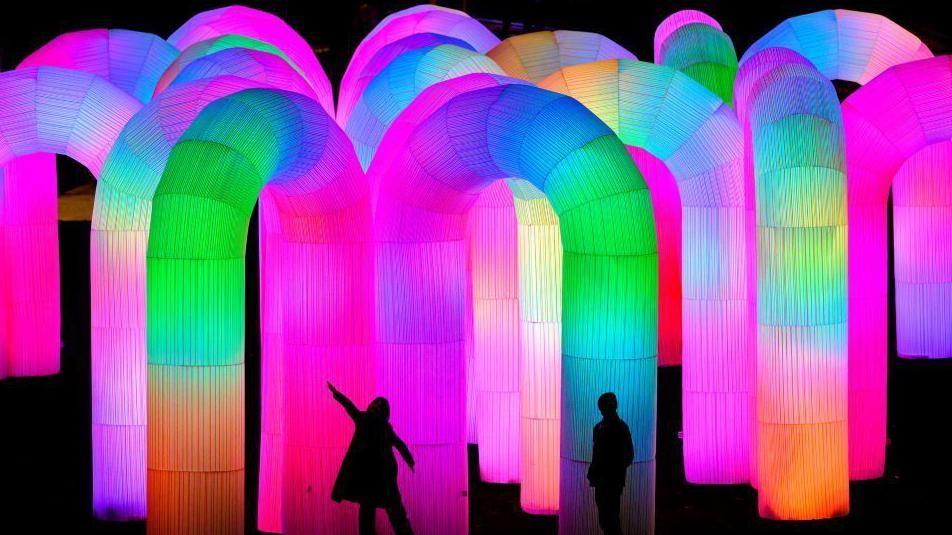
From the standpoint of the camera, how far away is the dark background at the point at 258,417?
44.8 ft

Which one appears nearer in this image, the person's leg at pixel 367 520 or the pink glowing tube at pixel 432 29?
the person's leg at pixel 367 520

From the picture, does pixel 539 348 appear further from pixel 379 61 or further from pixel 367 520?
pixel 379 61

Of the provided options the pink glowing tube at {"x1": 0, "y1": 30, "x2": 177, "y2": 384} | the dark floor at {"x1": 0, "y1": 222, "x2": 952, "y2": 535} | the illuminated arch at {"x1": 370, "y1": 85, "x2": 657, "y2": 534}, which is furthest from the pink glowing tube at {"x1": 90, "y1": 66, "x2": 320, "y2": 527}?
the pink glowing tube at {"x1": 0, "y1": 30, "x2": 177, "y2": 384}

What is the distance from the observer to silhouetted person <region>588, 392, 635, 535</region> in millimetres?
11391

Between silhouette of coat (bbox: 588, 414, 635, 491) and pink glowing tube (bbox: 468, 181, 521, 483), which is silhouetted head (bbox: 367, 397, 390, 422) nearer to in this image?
silhouette of coat (bbox: 588, 414, 635, 491)

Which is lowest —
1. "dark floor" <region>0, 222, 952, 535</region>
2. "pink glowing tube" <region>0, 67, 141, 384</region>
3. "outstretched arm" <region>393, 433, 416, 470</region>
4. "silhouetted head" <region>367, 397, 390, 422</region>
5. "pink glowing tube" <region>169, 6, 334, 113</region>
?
"dark floor" <region>0, 222, 952, 535</region>

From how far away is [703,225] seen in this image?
14.7 meters

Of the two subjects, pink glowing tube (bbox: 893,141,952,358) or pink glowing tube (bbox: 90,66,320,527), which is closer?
pink glowing tube (bbox: 90,66,320,527)

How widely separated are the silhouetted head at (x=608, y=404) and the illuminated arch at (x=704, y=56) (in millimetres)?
6100

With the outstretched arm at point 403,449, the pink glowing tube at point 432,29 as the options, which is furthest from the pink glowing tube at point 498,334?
the pink glowing tube at point 432,29

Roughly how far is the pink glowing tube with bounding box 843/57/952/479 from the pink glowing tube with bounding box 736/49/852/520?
1006 millimetres

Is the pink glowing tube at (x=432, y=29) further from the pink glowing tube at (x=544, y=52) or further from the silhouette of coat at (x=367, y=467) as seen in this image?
the silhouette of coat at (x=367, y=467)

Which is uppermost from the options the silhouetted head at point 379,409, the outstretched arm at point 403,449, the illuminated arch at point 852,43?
the illuminated arch at point 852,43

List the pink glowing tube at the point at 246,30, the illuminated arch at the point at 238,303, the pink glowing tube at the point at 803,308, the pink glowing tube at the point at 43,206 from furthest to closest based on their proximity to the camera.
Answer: the pink glowing tube at the point at 246,30 → the pink glowing tube at the point at 43,206 → the pink glowing tube at the point at 803,308 → the illuminated arch at the point at 238,303
